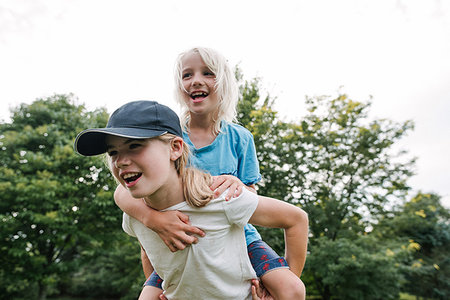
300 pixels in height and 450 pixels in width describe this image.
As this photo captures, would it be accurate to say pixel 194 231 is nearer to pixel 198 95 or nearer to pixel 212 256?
pixel 212 256

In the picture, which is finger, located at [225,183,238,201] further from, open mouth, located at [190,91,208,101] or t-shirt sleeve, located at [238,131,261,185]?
open mouth, located at [190,91,208,101]

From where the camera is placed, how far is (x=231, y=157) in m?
2.14

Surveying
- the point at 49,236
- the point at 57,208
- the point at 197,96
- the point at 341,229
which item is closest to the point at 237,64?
the point at 341,229

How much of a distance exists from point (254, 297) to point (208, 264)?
14.7 inches

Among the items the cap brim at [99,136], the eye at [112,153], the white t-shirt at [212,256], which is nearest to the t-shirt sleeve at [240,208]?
the white t-shirt at [212,256]

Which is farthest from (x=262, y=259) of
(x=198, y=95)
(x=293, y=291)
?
(x=198, y=95)

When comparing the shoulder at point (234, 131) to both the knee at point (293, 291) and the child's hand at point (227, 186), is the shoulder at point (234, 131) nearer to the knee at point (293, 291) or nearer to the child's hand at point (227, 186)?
the child's hand at point (227, 186)

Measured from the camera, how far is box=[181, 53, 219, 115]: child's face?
2070 mm

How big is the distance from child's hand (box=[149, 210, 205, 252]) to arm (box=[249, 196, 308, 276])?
0.38m

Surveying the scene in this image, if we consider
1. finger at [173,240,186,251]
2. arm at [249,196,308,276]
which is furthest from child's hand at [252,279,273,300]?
finger at [173,240,186,251]

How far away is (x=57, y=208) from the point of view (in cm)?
1133

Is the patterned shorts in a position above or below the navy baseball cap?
below

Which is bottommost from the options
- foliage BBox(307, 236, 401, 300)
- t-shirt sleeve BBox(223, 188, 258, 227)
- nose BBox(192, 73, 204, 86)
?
foliage BBox(307, 236, 401, 300)

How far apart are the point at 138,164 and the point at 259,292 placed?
109 cm
